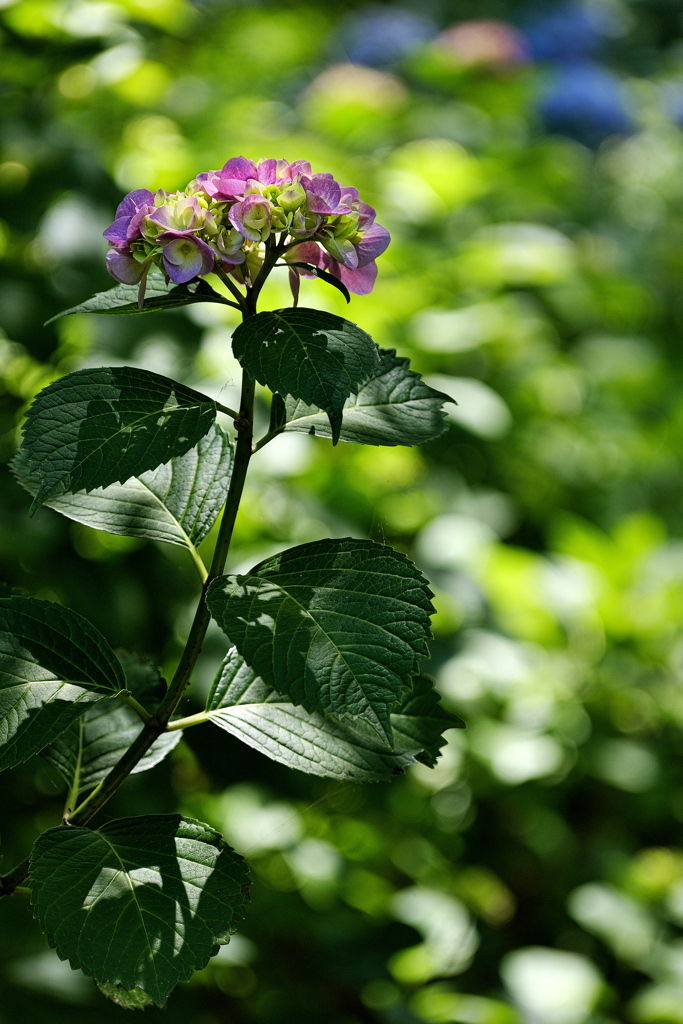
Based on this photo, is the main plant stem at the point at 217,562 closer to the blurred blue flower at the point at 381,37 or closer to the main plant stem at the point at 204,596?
the main plant stem at the point at 204,596

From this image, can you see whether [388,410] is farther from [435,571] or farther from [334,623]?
[435,571]

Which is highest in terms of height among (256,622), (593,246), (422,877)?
(593,246)

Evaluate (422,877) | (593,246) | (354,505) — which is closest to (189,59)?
(593,246)

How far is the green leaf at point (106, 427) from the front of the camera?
0.94 feet

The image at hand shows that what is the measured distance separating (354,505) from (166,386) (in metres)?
0.62

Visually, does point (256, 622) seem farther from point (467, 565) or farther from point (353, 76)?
point (353, 76)

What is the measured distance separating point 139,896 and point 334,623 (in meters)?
0.12

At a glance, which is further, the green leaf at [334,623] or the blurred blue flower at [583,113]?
the blurred blue flower at [583,113]

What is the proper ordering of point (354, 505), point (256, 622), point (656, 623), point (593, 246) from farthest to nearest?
point (593, 246) → point (656, 623) → point (354, 505) → point (256, 622)

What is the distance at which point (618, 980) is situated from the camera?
1.00 meters

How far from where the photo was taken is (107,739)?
1.27 ft

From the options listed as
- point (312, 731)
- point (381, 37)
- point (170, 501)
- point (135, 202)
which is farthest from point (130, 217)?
point (381, 37)

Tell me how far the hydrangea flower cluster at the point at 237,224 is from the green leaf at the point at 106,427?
0.13ft

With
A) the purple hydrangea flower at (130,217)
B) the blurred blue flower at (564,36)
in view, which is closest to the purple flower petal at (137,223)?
the purple hydrangea flower at (130,217)
